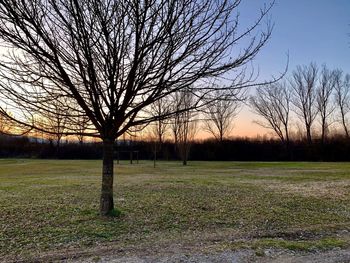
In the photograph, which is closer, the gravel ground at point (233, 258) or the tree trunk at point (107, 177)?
the gravel ground at point (233, 258)

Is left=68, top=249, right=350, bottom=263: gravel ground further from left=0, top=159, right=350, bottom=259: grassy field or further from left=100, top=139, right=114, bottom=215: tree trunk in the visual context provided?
left=100, top=139, right=114, bottom=215: tree trunk

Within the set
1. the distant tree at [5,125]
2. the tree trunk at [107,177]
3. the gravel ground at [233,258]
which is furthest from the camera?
the tree trunk at [107,177]

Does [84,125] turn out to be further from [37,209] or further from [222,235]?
[222,235]

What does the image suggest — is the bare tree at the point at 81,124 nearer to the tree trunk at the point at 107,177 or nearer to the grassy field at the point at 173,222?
the tree trunk at the point at 107,177

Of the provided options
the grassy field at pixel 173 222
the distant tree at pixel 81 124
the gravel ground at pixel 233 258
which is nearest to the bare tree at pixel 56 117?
the distant tree at pixel 81 124

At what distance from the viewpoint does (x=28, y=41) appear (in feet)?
19.1

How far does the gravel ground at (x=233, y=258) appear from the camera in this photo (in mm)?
4180

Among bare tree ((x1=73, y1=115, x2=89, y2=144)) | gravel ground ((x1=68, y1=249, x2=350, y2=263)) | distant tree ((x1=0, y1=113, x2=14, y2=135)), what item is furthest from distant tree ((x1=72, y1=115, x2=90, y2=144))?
gravel ground ((x1=68, y1=249, x2=350, y2=263))

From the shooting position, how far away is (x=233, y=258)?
4258 millimetres

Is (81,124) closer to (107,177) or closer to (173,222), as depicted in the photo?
(107,177)

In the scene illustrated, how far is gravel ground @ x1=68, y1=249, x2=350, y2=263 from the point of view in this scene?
4.18 metres

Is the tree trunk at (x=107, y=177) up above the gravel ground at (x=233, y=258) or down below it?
above

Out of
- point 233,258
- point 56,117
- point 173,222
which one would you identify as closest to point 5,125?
point 56,117

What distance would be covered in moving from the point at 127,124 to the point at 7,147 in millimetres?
43193
